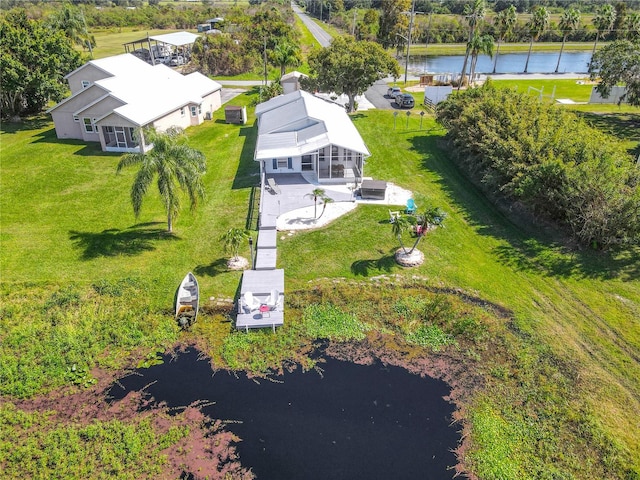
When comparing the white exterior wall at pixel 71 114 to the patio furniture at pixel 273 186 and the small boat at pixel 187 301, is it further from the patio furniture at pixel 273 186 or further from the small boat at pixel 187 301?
the small boat at pixel 187 301

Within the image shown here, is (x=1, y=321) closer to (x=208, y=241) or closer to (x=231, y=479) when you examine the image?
(x=208, y=241)

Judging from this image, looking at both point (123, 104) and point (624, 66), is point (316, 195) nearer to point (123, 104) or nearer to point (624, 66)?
point (123, 104)

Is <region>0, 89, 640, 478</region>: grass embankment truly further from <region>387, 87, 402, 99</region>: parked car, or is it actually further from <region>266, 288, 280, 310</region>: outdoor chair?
<region>387, 87, 402, 99</region>: parked car

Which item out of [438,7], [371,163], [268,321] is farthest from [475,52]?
[438,7]

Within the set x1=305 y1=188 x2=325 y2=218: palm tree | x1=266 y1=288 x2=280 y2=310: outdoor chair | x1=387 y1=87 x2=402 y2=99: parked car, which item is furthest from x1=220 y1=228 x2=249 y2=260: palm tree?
x1=387 y1=87 x2=402 y2=99: parked car

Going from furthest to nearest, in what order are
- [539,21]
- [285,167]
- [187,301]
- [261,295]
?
[539,21] → [285,167] → [261,295] → [187,301]

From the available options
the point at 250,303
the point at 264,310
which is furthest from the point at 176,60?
the point at 264,310

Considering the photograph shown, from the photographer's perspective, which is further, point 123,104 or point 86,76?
point 86,76
